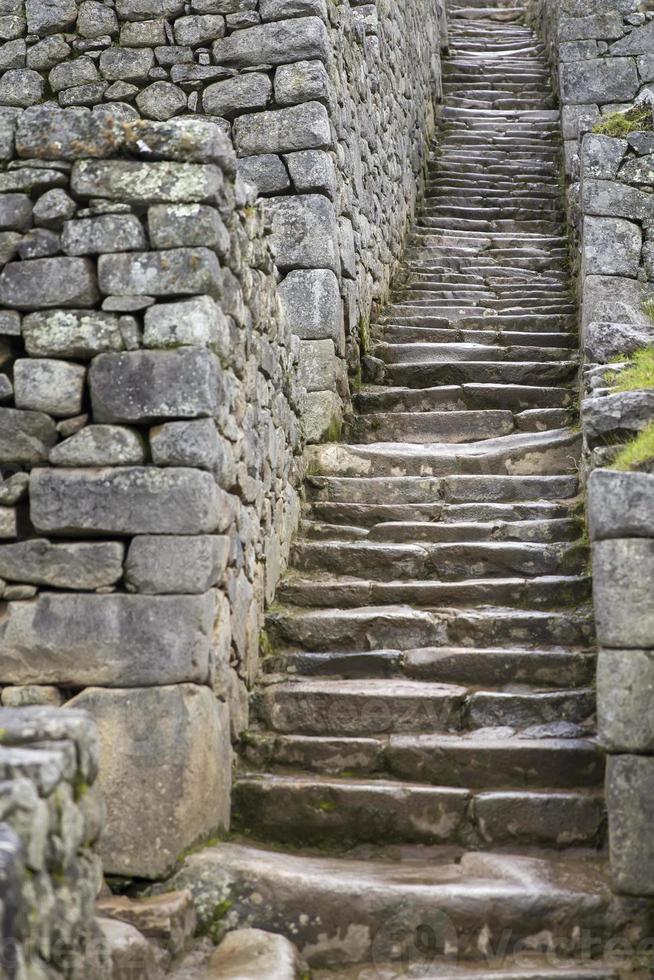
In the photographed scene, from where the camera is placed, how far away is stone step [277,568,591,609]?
5434 mm

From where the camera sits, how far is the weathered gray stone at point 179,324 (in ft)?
14.4

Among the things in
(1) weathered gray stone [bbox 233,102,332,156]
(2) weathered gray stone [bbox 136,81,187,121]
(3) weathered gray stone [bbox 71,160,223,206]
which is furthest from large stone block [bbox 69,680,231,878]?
(2) weathered gray stone [bbox 136,81,187,121]

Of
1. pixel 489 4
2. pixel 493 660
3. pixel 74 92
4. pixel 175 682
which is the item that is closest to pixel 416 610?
pixel 493 660

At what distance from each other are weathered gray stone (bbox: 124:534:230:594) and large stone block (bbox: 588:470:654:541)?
1.50 meters

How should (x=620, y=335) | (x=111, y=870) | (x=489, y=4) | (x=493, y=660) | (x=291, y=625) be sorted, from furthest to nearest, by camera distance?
(x=489, y=4)
(x=620, y=335)
(x=291, y=625)
(x=493, y=660)
(x=111, y=870)

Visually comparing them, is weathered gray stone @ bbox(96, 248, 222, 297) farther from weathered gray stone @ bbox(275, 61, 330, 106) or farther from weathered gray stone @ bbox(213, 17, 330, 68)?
weathered gray stone @ bbox(213, 17, 330, 68)

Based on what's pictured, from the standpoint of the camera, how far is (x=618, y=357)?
20.7 ft

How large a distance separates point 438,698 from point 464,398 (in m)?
3.16

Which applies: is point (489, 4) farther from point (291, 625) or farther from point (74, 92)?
point (291, 625)

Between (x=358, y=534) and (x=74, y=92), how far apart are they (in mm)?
3790

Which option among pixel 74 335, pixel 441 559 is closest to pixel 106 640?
pixel 74 335

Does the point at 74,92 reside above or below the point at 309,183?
above

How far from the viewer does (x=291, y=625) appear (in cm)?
541

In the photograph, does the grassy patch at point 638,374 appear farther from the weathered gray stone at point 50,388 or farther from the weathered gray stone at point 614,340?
the weathered gray stone at point 50,388
